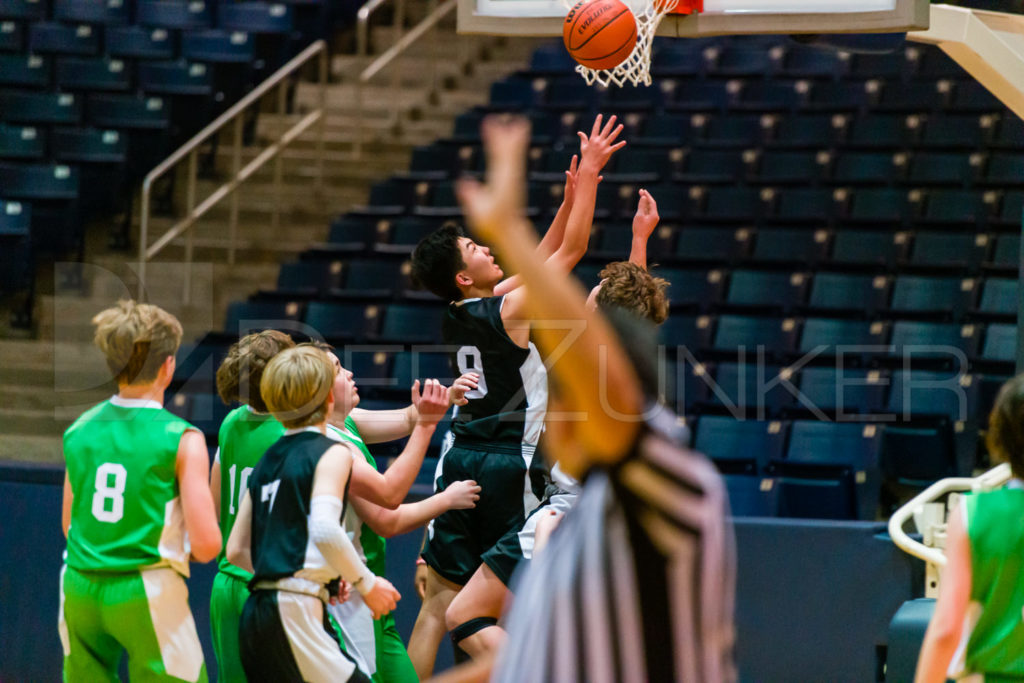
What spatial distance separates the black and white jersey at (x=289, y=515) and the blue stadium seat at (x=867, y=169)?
26.6 feet

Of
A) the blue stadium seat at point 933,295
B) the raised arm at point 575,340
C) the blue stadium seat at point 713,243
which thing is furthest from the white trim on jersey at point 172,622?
the blue stadium seat at point 713,243

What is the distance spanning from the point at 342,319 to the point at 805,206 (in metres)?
3.98

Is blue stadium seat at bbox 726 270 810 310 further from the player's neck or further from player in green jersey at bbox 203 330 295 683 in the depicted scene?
the player's neck

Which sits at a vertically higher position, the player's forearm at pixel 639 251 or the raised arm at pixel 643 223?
the raised arm at pixel 643 223

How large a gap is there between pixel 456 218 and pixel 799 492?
14.6 ft

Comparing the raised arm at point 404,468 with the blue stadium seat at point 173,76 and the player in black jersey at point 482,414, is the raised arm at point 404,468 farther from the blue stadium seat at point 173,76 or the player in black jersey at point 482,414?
the blue stadium seat at point 173,76

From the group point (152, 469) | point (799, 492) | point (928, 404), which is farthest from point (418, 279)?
point (928, 404)

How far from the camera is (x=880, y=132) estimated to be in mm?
11062

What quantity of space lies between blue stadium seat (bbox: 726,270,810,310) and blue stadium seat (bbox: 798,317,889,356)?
17.4 inches

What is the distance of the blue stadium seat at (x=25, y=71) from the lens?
11594mm

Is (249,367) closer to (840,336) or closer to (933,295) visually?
(840,336)

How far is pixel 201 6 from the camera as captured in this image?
1299cm

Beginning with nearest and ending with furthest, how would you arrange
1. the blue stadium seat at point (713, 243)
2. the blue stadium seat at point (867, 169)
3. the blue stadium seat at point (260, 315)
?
the blue stadium seat at point (260, 315), the blue stadium seat at point (713, 243), the blue stadium seat at point (867, 169)

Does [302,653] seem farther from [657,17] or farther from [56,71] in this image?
[56,71]
